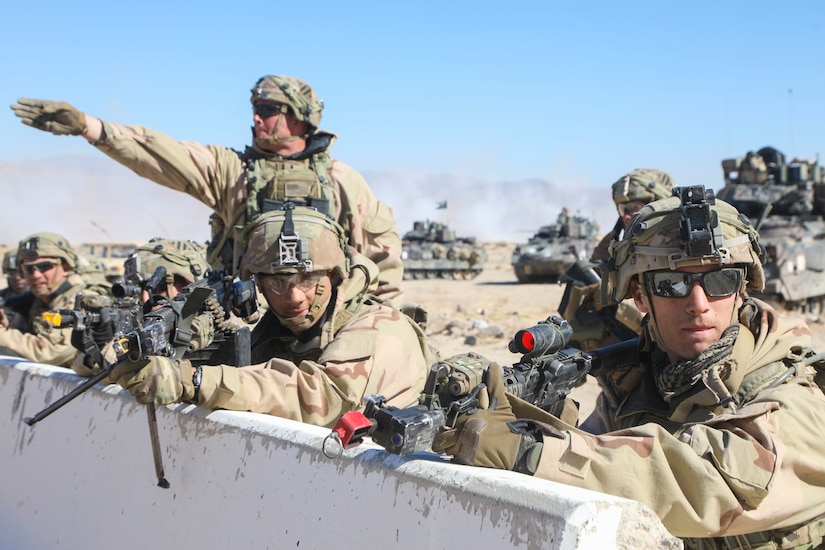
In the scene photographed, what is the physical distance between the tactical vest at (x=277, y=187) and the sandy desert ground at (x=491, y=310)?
349 centimetres

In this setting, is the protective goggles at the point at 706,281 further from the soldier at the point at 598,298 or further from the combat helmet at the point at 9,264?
the combat helmet at the point at 9,264

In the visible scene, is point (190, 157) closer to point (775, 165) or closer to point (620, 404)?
point (620, 404)

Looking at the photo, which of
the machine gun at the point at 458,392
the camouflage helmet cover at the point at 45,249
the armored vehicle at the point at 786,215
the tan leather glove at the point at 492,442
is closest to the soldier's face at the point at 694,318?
the machine gun at the point at 458,392

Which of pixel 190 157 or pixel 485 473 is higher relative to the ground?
pixel 190 157

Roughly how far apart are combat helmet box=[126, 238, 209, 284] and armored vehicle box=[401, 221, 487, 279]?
83.2 feet

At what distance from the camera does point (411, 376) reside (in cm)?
393

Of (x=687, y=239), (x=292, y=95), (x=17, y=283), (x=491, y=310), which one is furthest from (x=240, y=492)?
(x=491, y=310)

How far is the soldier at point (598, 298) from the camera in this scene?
19.3 ft

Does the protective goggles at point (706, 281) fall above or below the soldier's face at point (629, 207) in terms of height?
below

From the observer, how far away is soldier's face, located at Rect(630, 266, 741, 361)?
281 centimetres

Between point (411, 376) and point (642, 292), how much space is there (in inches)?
49.6

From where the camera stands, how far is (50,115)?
17.6ft

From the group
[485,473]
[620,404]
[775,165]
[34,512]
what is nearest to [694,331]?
[620,404]

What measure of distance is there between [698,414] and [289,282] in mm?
1932
